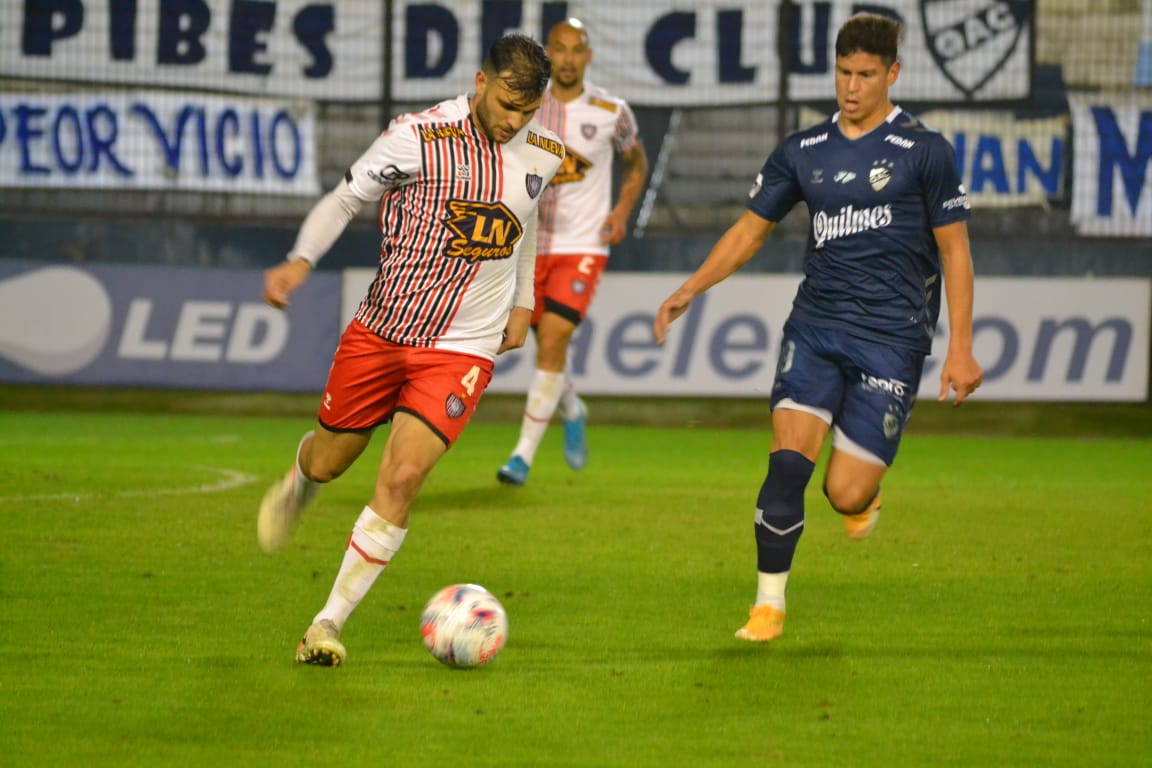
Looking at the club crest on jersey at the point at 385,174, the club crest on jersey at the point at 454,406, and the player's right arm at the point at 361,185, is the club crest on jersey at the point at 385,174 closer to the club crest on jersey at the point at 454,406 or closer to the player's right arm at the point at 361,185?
the player's right arm at the point at 361,185

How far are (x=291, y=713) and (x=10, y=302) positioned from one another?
33.9 ft

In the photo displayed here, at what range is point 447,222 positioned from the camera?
6.01m

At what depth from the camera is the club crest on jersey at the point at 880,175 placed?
6.13 metres

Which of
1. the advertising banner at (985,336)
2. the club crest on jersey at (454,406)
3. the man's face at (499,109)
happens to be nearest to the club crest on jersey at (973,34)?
the advertising banner at (985,336)

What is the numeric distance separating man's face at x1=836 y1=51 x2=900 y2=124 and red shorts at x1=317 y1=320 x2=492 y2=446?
1.44 meters

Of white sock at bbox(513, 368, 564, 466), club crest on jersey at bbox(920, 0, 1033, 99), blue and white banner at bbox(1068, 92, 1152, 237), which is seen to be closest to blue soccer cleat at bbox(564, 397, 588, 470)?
white sock at bbox(513, 368, 564, 466)

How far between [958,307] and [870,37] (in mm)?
900

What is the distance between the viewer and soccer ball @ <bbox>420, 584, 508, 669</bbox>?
18.0 ft

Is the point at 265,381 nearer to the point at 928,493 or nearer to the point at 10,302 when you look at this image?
the point at 10,302

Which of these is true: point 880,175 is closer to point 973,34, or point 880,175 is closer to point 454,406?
point 454,406

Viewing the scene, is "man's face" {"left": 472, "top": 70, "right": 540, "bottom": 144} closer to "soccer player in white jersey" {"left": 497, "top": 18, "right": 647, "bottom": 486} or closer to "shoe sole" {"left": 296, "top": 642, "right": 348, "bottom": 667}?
"shoe sole" {"left": 296, "top": 642, "right": 348, "bottom": 667}

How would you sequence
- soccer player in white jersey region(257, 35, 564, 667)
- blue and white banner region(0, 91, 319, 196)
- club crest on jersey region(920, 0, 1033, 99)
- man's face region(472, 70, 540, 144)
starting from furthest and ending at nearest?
blue and white banner region(0, 91, 319, 196) < club crest on jersey region(920, 0, 1033, 99) < man's face region(472, 70, 540, 144) < soccer player in white jersey region(257, 35, 564, 667)

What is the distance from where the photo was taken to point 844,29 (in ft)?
20.0

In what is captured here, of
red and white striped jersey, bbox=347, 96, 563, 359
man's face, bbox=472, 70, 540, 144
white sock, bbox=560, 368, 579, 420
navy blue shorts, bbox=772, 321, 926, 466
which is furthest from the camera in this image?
white sock, bbox=560, 368, 579, 420
